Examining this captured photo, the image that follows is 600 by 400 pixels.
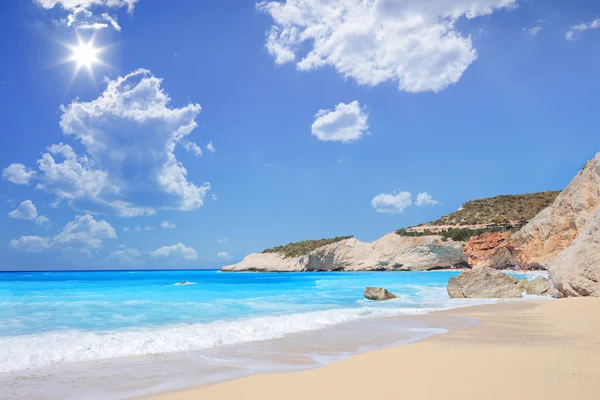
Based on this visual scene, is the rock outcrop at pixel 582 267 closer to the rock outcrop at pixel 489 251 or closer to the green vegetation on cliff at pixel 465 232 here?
the rock outcrop at pixel 489 251

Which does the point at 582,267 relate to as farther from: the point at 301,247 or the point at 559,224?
the point at 301,247

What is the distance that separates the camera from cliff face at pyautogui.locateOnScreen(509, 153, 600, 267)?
119 ft

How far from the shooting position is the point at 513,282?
2014 cm

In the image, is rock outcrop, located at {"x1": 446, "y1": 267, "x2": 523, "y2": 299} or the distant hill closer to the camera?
rock outcrop, located at {"x1": 446, "y1": 267, "x2": 523, "y2": 299}

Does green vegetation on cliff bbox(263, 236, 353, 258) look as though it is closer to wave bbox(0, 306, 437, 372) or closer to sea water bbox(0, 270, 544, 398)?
sea water bbox(0, 270, 544, 398)

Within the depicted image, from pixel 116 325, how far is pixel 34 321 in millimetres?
3310

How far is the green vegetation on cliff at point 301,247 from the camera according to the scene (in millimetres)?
95938

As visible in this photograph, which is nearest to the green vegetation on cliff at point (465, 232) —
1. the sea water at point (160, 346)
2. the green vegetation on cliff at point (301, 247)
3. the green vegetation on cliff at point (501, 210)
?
the green vegetation on cliff at point (501, 210)

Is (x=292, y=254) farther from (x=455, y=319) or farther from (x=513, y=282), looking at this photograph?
(x=455, y=319)

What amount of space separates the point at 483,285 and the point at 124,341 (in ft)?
59.3

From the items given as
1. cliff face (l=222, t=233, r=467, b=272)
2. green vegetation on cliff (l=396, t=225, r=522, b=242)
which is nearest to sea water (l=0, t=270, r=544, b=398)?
cliff face (l=222, t=233, r=467, b=272)

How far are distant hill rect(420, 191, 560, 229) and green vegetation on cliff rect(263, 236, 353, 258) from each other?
2237 centimetres

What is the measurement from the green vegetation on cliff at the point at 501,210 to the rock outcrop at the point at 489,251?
1037cm

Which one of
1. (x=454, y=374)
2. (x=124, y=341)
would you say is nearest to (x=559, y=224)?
(x=454, y=374)
